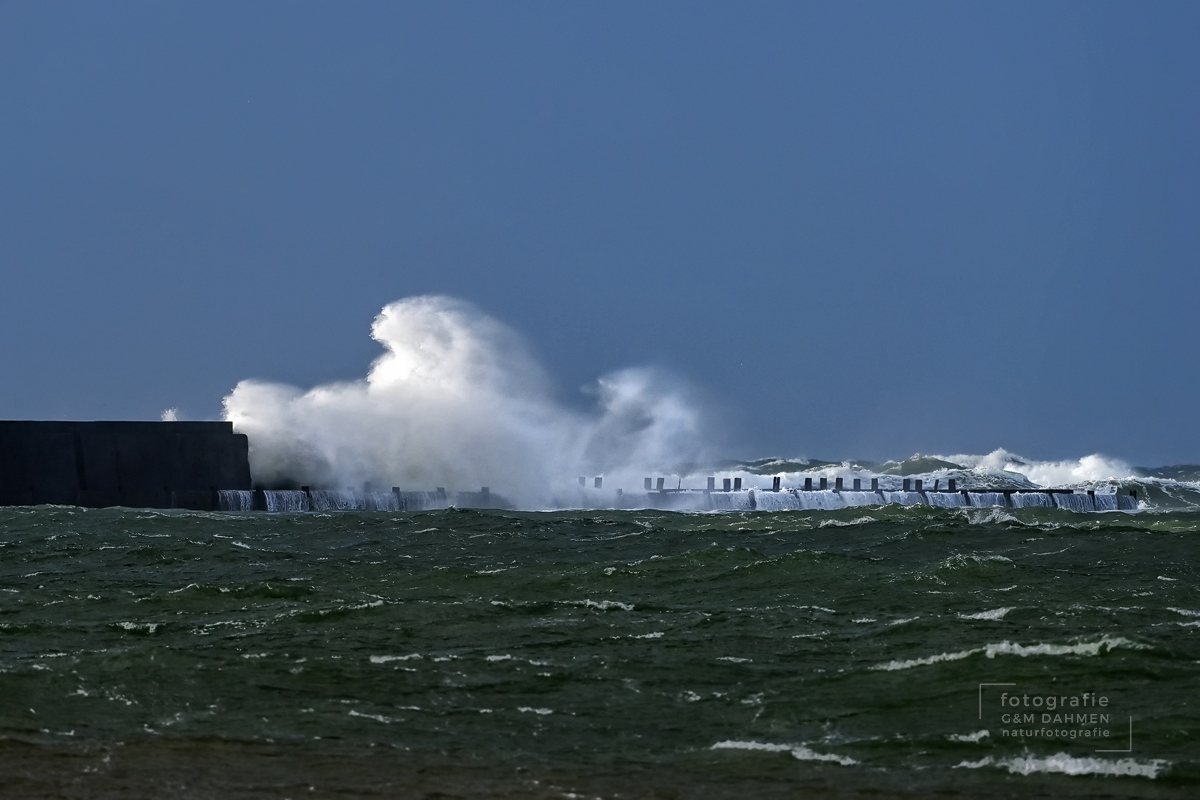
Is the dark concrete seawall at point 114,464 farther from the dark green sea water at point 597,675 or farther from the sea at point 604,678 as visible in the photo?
the dark green sea water at point 597,675

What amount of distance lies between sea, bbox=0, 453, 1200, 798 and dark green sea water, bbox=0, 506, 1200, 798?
3 centimetres

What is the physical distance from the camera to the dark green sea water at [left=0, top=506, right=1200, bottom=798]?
7.86 meters

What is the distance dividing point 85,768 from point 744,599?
8.54m

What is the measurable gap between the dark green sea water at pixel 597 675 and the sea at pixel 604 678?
0.03 metres

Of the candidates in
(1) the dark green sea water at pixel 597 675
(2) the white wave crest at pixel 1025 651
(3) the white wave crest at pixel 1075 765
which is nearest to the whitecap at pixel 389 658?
(1) the dark green sea water at pixel 597 675

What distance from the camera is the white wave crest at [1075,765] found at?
781cm

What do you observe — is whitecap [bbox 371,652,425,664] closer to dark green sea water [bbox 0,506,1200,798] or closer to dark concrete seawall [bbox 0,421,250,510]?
dark green sea water [bbox 0,506,1200,798]

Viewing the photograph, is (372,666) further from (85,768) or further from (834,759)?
(834,759)

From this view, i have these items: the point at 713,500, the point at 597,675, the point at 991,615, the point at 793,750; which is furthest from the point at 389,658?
the point at 713,500

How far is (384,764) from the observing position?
8000 mm

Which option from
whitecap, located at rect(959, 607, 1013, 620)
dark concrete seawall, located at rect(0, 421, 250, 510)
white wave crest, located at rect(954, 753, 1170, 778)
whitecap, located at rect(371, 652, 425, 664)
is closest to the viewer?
white wave crest, located at rect(954, 753, 1170, 778)

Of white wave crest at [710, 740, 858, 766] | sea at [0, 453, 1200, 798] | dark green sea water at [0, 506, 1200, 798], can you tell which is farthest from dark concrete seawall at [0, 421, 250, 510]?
white wave crest at [710, 740, 858, 766]

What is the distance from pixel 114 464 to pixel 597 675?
1176 inches

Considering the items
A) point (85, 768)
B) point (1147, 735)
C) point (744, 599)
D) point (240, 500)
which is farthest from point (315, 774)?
point (240, 500)
